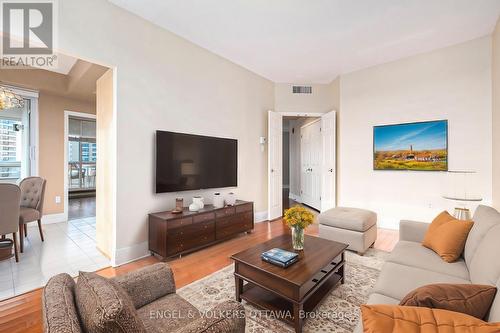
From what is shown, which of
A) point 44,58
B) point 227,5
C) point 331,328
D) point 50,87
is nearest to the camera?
point 331,328

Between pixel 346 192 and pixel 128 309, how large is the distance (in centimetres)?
471

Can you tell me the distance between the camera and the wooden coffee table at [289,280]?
5.39ft

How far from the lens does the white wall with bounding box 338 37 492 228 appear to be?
138 inches

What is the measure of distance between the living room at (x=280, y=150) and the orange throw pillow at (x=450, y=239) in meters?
0.02

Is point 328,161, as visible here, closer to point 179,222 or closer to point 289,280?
point 179,222

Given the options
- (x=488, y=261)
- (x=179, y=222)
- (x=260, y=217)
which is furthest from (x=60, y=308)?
(x=260, y=217)

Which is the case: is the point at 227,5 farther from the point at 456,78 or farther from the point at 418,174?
the point at 418,174

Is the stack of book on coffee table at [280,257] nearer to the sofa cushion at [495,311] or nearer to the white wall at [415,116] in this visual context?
the sofa cushion at [495,311]

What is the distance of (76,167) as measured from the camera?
23.3 ft

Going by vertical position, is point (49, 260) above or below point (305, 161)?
below

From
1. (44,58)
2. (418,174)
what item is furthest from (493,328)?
(44,58)

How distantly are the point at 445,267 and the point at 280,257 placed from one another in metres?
1.24

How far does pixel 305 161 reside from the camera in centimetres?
680

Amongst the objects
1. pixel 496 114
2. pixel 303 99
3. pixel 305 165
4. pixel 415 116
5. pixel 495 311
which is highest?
pixel 303 99
